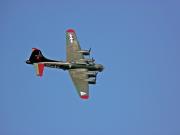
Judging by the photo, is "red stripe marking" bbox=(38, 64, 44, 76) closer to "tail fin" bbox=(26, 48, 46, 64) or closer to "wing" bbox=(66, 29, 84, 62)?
"tail fin" bbox=(26, 48, 46, 64)

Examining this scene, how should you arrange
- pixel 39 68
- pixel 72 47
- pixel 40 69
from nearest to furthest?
pixel 40 69 < pixel 39 68 < pixel 72 47

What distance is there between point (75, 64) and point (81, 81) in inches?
236

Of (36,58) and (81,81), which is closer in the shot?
(81,81)

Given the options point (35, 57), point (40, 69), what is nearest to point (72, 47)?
point (35, 57)

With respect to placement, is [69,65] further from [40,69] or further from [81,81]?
[40,69]

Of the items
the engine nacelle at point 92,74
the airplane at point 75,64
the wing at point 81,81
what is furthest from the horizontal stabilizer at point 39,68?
the engine nacelle at point 92,74

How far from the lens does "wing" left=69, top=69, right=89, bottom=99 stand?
11193 cm

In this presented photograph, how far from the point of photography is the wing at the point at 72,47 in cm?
12238

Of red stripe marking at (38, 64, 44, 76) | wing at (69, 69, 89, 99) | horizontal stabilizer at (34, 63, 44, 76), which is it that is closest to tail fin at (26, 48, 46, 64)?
horizontal stabilizer at (34, 63, 44, 76)

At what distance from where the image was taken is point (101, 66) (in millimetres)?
121438

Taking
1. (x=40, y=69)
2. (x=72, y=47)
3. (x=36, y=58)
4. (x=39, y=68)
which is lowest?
(x=40, y=69)

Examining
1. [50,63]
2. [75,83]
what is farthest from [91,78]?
[50,63]

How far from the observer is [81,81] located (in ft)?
379

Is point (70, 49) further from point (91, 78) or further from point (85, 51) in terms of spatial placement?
point (91, 78)
